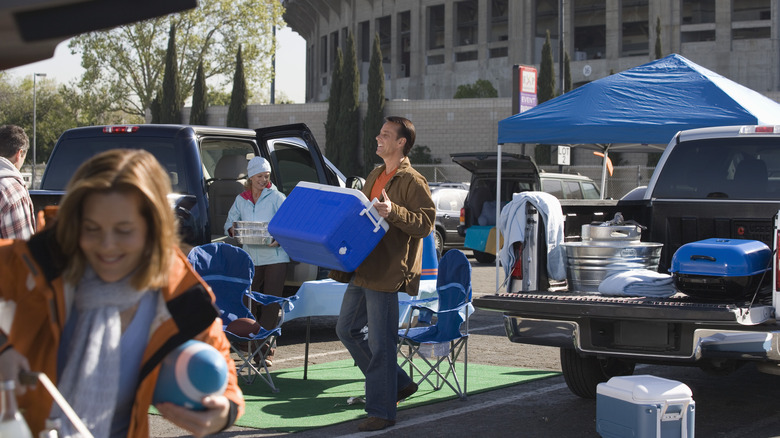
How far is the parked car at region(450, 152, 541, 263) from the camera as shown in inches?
639

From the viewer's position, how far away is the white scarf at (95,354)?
233 cm

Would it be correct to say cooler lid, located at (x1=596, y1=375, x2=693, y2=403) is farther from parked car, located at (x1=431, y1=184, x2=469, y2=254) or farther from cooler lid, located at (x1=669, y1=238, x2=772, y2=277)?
parked car, located at (x1=431, y1=184, x2=469, y2=254)

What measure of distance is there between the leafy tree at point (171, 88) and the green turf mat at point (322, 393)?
158 ft

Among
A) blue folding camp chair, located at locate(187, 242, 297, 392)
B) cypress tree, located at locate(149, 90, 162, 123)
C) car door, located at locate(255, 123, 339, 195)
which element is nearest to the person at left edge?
blue folding camp chair, located at locate(187, 242, 297, 392)

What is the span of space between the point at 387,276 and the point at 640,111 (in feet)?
19.9

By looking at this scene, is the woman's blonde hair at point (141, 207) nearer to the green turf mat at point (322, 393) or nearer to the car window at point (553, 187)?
the green turf mat at point (322, 393)

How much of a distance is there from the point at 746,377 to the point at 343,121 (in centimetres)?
4598

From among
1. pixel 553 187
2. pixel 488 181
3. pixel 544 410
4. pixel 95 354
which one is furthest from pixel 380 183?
pixel 553 187

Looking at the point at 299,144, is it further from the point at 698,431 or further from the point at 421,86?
the point at 421,86

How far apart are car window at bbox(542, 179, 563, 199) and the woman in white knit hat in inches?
464

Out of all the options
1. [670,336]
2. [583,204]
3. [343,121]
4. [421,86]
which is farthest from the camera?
[421,86]

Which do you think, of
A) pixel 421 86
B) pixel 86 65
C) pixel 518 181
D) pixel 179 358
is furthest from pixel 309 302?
pixel 421 86

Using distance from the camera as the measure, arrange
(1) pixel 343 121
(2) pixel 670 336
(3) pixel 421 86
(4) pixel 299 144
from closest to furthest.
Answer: (2) pixel 670 336 → (4) pixel 299 144 → (1) pixel 343 121 → (3) pixel 421 86

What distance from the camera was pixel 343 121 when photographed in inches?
2105
